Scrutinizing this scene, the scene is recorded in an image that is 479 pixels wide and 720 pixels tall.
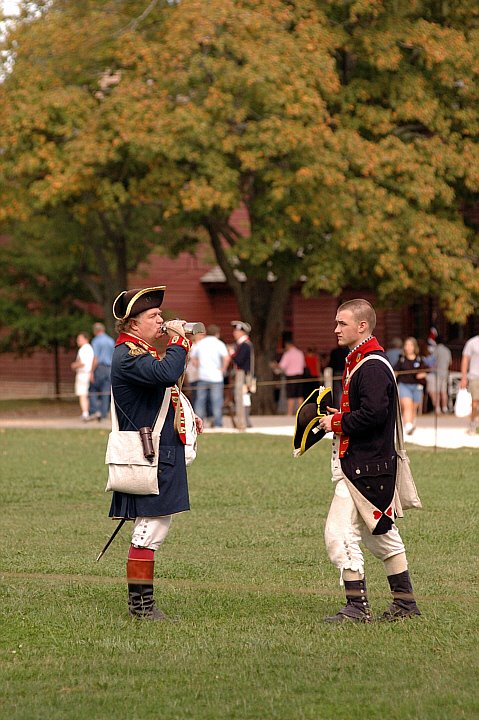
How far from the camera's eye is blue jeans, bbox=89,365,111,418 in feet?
91.7

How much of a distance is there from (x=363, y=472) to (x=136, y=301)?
157 cm

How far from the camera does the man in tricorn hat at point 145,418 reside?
7434 millimetres

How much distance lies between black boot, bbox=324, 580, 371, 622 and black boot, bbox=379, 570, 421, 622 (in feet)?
0.47

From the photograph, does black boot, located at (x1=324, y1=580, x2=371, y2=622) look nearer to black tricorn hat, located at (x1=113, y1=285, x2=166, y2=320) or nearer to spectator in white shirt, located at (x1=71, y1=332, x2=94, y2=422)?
black tricorn hat, located at (x1=113, y1=285, x2=166, y2=320)

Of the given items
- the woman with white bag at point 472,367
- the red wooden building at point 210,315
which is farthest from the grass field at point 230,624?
the red wooden building at point 210,315

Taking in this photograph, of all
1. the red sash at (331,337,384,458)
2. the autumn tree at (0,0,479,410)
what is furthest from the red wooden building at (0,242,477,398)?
the red sash at (331,337,384,458)

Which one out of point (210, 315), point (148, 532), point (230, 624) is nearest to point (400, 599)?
point (230, 624)

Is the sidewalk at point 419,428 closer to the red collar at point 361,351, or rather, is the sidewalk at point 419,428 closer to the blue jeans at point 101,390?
the blue jeans at point 101,390

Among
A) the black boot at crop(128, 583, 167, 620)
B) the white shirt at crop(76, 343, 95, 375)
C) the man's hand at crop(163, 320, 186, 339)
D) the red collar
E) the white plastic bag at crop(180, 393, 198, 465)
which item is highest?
the man's hand at crop(163, 320, 186, 339)

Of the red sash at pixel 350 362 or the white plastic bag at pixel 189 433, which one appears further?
the white plastic bag at pixel 189 433

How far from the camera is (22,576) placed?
30.3 feet

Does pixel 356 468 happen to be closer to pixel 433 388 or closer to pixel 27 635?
pixel 27 635

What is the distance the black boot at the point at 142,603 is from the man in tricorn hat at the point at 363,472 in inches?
39.5

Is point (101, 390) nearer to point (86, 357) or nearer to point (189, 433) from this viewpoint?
point (86, 357)
